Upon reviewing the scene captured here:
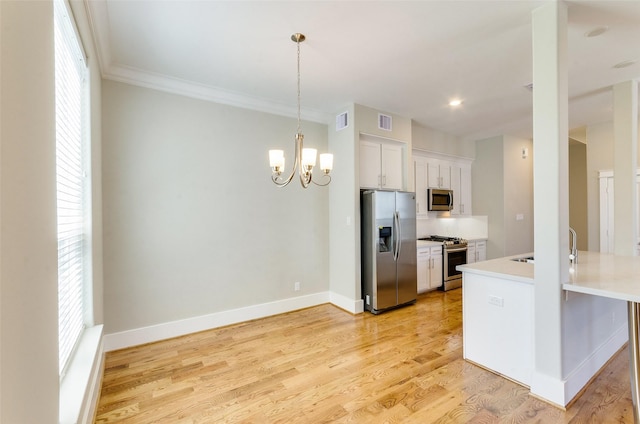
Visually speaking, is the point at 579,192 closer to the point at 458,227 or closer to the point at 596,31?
the point at 458,227

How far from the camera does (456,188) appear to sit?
5.90 m

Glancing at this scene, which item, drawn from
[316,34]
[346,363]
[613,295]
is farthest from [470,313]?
[316,34]

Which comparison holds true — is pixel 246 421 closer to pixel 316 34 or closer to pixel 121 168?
pixel 121 168

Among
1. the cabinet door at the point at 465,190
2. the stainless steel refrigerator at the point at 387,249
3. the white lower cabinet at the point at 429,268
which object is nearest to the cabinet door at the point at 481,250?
the cabinet door at the point at 465,190

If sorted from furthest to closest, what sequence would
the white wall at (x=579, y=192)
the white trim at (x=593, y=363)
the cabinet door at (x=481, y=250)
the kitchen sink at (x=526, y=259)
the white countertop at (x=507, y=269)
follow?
the white wall at (x=579, y=192) → the cabinet door at (x=481, y=250) → the kitchen sink at (x=526, y=259) → the white countertop at (x=507, y=269) → the white trim at (x=593, y=363)

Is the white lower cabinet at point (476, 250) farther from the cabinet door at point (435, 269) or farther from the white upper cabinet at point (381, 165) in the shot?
the white upper cabinet at point (381, 165)

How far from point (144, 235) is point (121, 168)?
0.73m

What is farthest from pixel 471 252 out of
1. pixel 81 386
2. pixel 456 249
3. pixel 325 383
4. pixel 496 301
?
pixel 81 386

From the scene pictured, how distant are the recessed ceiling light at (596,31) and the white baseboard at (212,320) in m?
3.65

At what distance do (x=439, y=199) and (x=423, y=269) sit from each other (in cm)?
143

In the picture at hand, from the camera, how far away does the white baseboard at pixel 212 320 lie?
300 cm

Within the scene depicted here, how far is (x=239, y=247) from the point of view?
12.1ft

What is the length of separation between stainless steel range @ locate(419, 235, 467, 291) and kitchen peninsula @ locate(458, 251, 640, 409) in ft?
7.56

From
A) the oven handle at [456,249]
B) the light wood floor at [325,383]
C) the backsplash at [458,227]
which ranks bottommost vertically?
the light wood floor at [325,383]
